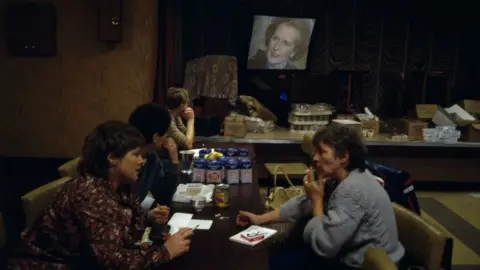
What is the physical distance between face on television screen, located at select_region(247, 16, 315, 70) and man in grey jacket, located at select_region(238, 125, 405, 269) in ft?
11.2

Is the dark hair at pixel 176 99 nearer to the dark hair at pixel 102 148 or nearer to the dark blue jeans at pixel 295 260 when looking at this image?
the dark blue jeans at pixel 295 260

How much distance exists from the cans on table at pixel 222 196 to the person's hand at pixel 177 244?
496 mm

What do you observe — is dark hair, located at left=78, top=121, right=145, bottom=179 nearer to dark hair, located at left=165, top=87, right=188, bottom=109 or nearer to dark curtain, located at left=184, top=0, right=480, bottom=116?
dark hair, located at left=165, top=87, right=188, bottom=109

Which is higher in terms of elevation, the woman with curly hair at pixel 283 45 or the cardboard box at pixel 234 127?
the woman with curly hair at pixel 283 45

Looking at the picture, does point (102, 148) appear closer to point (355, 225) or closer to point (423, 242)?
point (355, 225)

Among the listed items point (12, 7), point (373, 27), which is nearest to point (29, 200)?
point (12, 7)

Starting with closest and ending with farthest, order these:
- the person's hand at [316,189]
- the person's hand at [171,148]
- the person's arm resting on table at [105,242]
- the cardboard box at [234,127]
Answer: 1. the person's arm resting on table at [105,242]
2. the person's hand at [316,189]
3. the person's hand at [171,148]
4. the cardboard box at [234,127]

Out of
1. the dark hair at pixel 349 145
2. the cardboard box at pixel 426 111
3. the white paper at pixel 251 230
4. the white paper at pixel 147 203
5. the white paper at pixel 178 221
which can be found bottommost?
the white paper at pixel 251 230

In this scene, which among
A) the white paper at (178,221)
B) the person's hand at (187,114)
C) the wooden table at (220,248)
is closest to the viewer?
the wooden table at (220,248)

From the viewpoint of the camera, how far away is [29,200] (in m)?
2.13

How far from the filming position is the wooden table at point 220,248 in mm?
1726

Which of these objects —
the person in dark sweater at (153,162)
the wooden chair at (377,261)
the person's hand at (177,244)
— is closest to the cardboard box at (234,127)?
the person in dark sweater at (153,162)

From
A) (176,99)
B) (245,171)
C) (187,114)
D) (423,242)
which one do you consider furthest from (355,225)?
(187,114)

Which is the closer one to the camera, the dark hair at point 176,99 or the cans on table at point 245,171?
the cans on table at point 245,171
